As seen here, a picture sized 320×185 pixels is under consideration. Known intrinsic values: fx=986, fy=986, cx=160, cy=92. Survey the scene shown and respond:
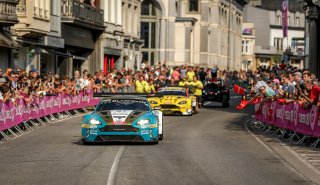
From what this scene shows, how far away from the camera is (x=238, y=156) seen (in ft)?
71.9

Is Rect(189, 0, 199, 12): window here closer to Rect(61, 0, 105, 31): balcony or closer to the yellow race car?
Rect(61, 0, 105, 31): balcony

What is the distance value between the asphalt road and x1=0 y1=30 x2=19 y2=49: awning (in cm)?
1326

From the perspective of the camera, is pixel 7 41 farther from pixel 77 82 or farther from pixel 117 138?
pixel 117 138

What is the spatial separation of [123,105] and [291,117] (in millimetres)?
5589

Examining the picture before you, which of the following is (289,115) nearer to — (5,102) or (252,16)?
(5,102)

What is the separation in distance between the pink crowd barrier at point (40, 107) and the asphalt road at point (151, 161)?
0.68 meters

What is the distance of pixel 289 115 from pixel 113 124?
684 centimetres

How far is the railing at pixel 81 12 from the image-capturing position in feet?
184

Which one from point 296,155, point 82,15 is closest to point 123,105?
point 296,155

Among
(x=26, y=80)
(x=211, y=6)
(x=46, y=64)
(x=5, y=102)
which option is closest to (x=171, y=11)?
(x=211, y=6)

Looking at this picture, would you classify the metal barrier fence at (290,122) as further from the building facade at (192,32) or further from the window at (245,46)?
the window at (245,46)

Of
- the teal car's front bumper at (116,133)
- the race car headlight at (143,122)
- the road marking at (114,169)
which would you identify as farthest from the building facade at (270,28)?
the road marking at (114,169)

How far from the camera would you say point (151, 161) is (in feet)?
66.5

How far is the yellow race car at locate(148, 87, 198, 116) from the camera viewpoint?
4078cm
